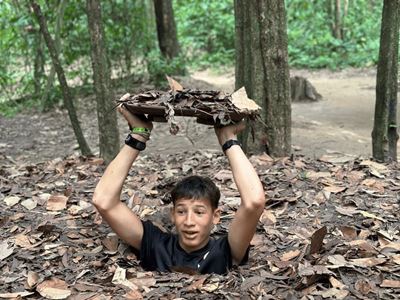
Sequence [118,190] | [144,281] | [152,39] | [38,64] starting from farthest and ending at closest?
[152,39]
[38,64]
[118,190]
[144,281]

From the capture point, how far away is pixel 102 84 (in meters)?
5.23

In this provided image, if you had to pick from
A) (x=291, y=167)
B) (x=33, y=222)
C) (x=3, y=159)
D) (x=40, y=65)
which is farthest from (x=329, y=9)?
(x=33, y=222)

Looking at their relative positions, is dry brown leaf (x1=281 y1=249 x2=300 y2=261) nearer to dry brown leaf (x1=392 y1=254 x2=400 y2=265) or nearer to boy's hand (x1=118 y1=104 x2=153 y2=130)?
dry brown leaf (x1=392 y1=254 x2=400 y2=265)

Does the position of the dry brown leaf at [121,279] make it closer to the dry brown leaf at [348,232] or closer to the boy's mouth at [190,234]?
the boy's mouth at [190,234]

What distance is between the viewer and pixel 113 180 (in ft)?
10.3

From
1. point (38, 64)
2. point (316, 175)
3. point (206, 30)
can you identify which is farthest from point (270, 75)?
point (206, 30)

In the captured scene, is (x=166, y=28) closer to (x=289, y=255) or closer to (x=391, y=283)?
(x=289, y=255)

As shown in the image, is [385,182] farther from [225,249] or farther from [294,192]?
[225,249]

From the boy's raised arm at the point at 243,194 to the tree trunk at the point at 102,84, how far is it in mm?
2208

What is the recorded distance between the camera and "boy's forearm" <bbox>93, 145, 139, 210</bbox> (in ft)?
10.2

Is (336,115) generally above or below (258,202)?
below

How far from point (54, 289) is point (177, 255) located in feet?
2.50

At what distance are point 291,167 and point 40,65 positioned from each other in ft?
32.6

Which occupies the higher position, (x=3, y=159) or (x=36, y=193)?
(x=36, y=193)
